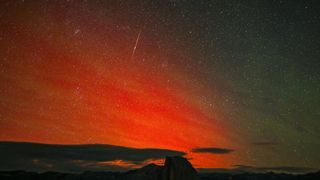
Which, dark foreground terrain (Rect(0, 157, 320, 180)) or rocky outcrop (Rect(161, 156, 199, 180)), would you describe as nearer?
rocky outcrop (Rect(161, 156, 199, 180))

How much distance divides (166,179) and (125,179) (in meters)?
48.6

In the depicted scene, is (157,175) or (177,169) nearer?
(177,169)

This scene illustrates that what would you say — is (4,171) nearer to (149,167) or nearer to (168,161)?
(149,167)

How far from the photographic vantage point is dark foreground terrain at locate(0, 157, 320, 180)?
39.6m

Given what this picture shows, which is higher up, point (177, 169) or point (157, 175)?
point (177, 169)

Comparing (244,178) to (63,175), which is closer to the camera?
(63,175)

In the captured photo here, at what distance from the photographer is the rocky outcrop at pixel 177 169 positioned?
128 ft

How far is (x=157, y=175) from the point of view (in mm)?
48781

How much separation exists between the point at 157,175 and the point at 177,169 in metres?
9.78

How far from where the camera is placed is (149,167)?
72.9 metres

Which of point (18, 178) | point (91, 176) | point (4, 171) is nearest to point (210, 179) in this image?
point (91, 176)

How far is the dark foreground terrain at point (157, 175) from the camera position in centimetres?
3959

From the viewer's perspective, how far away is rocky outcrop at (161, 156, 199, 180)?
38.9m

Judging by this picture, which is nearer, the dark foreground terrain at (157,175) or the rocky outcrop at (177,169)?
the rocky outcrop at (177,169)
